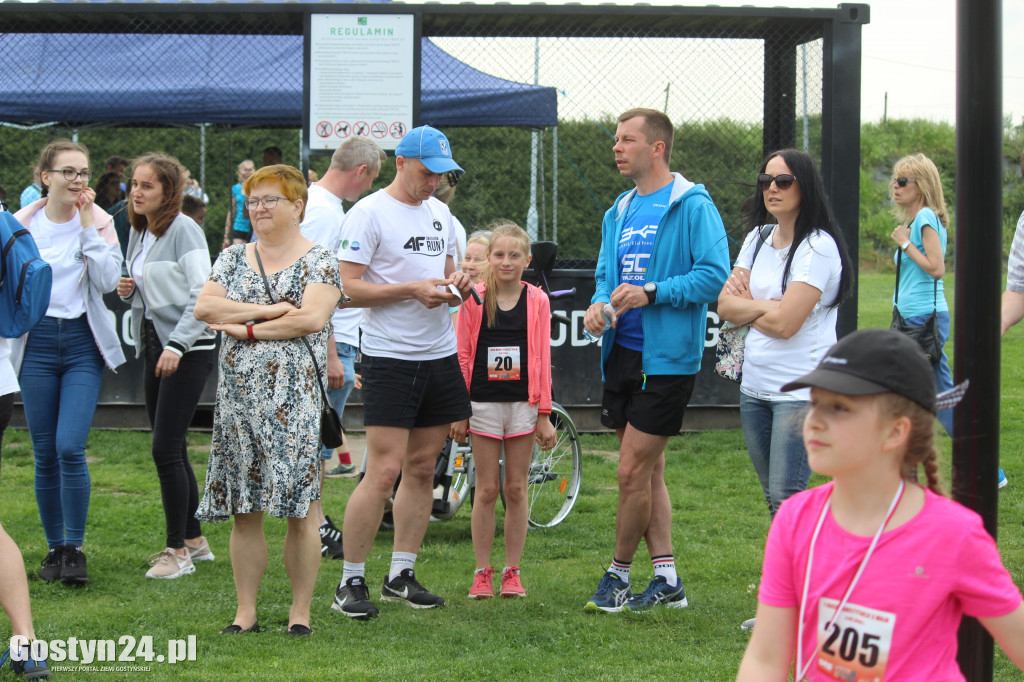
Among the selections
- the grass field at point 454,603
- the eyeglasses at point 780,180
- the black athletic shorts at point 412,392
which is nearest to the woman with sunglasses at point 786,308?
the eyeglasses at point 780,180

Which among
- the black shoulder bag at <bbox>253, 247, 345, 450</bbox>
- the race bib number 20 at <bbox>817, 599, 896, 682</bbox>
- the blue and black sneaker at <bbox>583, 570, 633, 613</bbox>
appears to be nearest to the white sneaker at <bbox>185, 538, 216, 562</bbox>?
the black shoulder bag at <bbox>253, 247, 345, 450</bbox>

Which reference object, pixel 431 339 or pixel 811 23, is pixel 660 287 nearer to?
pixel 431 339

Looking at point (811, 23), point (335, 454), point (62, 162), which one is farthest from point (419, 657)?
point (811, 23)

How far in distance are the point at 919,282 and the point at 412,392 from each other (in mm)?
3883

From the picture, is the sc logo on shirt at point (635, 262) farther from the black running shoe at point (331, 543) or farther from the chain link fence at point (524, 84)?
the black running shoe at point (331, 543)

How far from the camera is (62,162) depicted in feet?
16.6

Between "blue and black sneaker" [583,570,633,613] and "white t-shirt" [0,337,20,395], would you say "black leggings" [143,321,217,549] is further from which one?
"blue and black sneaker" [583,570,633,613]

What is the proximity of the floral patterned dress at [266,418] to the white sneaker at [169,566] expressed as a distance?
46.7 inches

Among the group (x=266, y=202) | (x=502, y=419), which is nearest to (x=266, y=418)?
(x=266, y=202)

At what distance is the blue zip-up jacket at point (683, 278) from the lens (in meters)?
4.40

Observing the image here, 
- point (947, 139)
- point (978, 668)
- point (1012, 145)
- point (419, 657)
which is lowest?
point (419, 657)

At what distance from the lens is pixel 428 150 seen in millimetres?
4609

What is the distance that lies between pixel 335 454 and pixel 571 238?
298cm

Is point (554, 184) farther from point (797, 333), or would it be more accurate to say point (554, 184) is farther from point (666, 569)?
point (797, 333)
